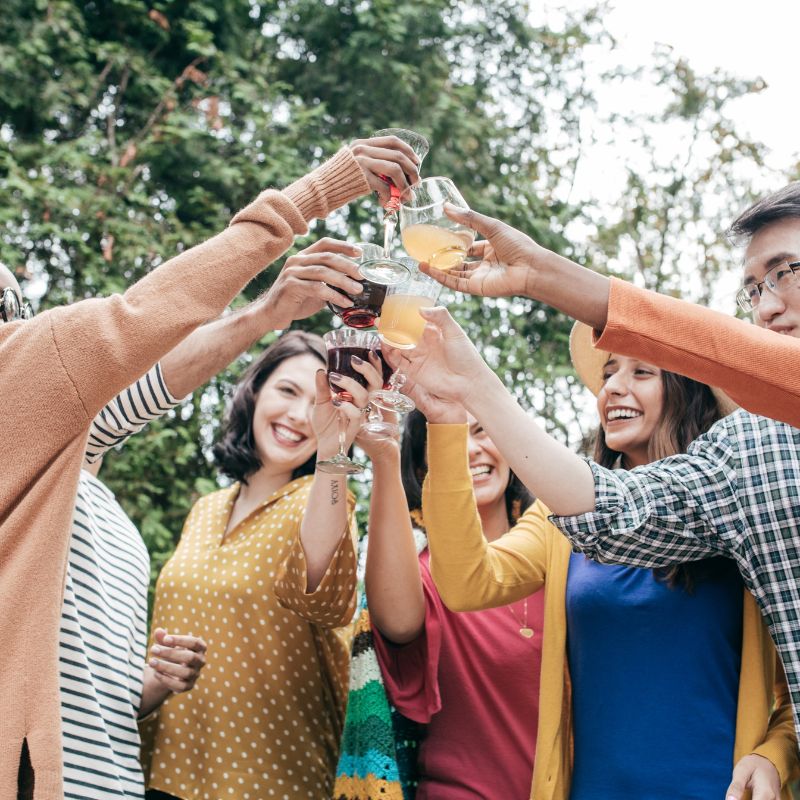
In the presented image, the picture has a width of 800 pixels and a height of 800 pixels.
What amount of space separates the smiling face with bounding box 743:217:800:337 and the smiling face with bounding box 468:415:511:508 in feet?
3.59

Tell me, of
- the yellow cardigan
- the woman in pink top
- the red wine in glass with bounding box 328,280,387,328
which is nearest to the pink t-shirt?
the woman in pink top

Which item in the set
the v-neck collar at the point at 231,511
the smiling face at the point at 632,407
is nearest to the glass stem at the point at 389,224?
the smiling face at the point at 632,407

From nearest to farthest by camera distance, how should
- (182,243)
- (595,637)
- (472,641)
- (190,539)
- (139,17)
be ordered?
(595,637) → (472,641) → (190,539) → (182,243) → (139,17)

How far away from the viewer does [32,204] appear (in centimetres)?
552

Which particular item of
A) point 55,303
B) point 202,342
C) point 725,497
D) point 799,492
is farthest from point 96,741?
point 55,303

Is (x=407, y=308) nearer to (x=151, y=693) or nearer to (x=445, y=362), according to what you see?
(x=445, y=362)

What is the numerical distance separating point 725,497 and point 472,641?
989 mm

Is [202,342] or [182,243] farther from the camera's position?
[182,243]

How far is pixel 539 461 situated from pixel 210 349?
957 millimetres

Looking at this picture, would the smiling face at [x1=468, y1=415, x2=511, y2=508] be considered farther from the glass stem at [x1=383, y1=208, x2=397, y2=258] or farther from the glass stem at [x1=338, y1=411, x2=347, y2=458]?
the glass stem at [x1=383, y1=208, x2=397, y2=258]

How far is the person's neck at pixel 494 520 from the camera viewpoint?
9.88ft

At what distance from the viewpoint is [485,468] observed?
9.76 feet

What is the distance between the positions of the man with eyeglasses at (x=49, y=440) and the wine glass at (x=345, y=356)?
64cm

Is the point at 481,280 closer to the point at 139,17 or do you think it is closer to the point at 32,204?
the point at 32,204
